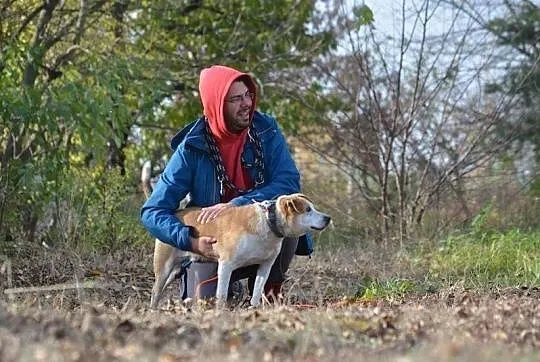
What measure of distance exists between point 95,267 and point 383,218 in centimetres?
452

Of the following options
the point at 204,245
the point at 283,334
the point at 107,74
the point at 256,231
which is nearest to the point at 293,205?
the point at 256,231

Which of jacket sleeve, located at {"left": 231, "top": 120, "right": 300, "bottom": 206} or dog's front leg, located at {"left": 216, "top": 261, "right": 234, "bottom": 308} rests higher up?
jacket sleeve, located at {"left": 231, "top": 120, "right": 300, "bottom": 206}

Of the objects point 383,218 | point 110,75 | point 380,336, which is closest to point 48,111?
point 110,75

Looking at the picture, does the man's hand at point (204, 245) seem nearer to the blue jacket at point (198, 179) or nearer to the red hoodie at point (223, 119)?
the blue jacket at point (198, 179)

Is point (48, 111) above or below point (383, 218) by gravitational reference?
above

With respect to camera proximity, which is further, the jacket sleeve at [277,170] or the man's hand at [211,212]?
the jacket sleeve at [277,170]

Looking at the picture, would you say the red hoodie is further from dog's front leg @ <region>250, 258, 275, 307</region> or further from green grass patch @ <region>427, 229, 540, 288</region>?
green grass patch @ <region>427, 229, 540, 288</region>

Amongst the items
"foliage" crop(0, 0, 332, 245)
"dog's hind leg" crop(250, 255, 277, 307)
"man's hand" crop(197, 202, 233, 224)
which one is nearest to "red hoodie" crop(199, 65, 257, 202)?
"man's hand" crop(197, 202, 233, 224)

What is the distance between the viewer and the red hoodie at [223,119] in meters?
6.73

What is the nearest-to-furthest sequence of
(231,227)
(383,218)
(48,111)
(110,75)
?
(231,227), (48,111), (110,75), (383,218)

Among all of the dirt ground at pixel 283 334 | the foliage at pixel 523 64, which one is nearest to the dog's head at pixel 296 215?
the dirt ground at pixel 283 334

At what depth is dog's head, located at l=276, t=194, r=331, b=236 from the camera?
665 cm

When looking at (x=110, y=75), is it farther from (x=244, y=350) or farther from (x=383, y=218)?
(x=244, y=350)

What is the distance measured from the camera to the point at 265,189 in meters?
6.90
